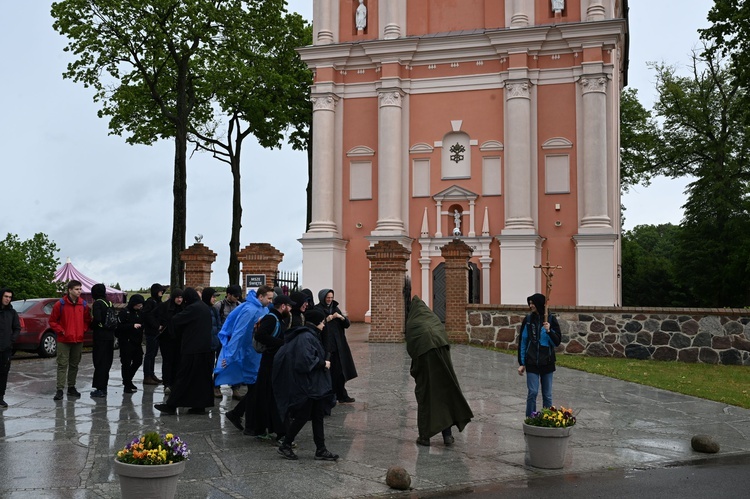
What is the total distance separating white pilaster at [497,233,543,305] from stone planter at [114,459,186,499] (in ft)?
81.2

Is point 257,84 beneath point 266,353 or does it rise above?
above

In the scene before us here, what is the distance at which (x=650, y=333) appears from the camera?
19594 mm

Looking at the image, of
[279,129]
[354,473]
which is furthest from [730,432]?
[279,129]

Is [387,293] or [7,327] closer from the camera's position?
[7,327]

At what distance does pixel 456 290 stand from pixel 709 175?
27.0 meters

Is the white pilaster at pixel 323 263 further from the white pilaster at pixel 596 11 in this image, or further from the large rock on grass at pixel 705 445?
the large rock on grass at pixel 705 445

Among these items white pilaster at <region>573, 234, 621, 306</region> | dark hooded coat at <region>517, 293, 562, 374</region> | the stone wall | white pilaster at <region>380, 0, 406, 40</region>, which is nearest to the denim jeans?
dark hooded coat at <region>517, 293, 562, 374</region>

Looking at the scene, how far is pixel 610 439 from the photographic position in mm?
10102

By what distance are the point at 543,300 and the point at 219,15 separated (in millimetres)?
24251

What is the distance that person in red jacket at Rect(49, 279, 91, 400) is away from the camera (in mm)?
12195

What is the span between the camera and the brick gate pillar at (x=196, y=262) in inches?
845

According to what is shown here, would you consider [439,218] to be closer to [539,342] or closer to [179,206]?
[179,206]

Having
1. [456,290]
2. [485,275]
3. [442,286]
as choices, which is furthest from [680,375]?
[442,286]

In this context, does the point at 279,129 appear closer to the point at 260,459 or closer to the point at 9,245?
the point at 9,245
